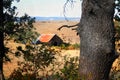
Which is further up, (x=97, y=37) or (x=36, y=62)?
(x=97, y=37)

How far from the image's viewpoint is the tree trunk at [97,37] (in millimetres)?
6984

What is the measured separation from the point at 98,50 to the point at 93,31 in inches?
14.5

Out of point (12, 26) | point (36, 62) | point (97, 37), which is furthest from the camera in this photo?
point (12, 26)

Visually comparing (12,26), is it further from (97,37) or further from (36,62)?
(97,37)

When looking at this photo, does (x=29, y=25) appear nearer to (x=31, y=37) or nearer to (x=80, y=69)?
(x=31, y=37)

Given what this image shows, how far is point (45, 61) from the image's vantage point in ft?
33.8

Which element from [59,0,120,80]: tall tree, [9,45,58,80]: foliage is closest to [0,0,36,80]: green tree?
[9,45,58,80]: foliage

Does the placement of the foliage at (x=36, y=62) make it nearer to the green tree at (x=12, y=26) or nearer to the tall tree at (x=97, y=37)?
the tall tree at (x=97, y=37)

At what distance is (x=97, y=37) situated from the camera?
700cm

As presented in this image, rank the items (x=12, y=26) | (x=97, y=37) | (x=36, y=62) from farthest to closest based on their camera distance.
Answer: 1. (x=12, y=26)
2. (x=36, y=62)
3. (x=97, y=37)

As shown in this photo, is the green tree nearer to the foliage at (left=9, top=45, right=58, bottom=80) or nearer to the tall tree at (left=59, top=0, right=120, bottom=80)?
the foliage at (left=9, top=45, right=58, bottom=80)

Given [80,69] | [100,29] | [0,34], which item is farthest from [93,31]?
[0,34]

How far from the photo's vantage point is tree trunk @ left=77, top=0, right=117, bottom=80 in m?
6.98

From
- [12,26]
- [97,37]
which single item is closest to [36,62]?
[97,37]
